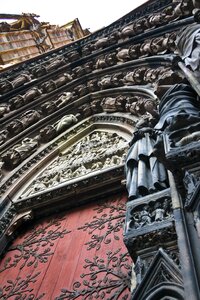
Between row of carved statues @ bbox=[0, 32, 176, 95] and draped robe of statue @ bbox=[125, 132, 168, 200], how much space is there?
3.18m

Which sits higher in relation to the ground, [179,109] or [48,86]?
[48,86]

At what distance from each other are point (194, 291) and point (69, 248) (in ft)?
8.36

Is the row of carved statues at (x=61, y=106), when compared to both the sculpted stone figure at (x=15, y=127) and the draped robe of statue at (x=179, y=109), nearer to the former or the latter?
the sculpted stone figure at (x=15, y=127)

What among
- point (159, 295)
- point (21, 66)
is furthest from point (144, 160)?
point (21, 66)

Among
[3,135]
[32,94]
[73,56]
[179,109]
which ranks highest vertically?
[73,56]

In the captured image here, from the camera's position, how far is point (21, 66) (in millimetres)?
9570

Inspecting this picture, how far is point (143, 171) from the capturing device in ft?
8.99

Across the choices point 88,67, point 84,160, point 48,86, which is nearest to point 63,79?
point 48,86

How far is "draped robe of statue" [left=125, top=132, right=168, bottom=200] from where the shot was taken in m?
2.53

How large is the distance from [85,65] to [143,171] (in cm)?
585

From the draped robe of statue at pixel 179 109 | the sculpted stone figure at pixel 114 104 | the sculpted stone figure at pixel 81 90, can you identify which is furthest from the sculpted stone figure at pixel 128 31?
the draped robe of statue at pixel 179 109

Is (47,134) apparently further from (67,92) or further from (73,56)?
(73,56)

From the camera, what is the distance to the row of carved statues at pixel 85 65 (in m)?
6.31

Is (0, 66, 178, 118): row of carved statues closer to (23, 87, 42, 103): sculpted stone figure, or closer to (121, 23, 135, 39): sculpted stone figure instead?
(23, 87, 42, 103): sculpted stone figure
